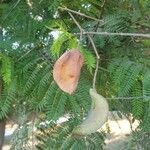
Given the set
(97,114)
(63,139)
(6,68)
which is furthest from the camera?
(63,139)

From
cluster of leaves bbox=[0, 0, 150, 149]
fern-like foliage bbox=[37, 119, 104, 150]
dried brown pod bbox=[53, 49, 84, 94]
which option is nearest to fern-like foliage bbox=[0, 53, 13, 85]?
cluster of leaves bbox=[0, 0, 150, 149]

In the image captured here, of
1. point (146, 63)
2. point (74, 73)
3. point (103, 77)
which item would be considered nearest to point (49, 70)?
point (103, 77)

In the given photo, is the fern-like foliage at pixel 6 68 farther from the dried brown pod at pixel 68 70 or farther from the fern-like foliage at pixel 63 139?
the dried brown pod at pixel 68 70

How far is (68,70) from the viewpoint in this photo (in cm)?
86

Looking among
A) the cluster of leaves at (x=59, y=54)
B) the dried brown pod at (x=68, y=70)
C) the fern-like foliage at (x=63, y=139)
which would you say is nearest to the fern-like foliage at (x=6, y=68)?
the cluster of leaves at (x=59, y=54)

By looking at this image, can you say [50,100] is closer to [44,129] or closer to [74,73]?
[44,129]

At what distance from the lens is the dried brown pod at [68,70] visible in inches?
33.9

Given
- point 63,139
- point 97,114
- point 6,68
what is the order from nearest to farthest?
point 97,114 < point 6,68 < point 63,139

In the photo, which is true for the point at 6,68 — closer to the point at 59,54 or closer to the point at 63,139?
the point at 59,54

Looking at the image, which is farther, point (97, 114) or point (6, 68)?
point (6, 68)

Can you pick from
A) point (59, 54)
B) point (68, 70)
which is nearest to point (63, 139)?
point (59, 54)

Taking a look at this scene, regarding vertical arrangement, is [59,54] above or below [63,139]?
above

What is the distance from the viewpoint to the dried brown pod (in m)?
0.86

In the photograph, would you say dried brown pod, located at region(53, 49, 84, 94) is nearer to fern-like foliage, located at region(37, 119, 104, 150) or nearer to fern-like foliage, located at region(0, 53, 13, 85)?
fern-like foliage, located at region(0, 53, 13, 85)
